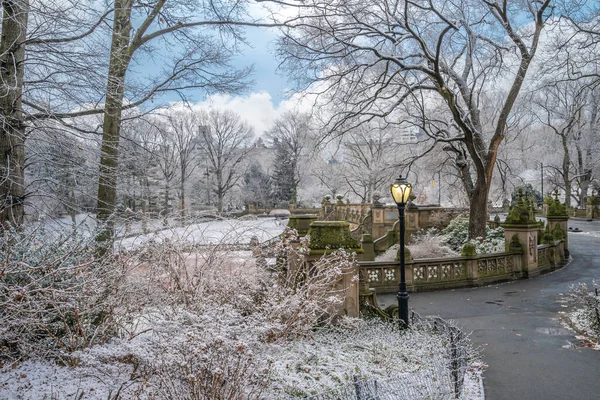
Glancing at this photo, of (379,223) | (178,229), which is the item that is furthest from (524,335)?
(379,223)

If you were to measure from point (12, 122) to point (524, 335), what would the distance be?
996 cm

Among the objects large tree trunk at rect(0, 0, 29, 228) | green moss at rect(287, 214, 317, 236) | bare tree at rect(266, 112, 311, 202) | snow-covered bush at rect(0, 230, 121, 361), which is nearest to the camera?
snow-covered bush at rect(0, 230, 121, 361)

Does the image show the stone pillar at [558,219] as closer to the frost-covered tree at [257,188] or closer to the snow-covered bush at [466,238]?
the snow-covered bush at [466,238]

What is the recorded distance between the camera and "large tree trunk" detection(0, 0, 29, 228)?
246 inches

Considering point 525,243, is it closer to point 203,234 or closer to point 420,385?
point 420,385

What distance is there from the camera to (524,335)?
26.0 feet

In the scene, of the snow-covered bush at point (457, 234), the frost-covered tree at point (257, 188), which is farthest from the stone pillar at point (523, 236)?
the frost-covered tree at point (257, 188)

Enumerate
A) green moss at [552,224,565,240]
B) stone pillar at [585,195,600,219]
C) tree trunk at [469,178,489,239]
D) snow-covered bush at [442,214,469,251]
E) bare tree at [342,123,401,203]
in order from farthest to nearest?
1. bare tree at [342,123,401,203]
2. stone pillar at [585,195,600,219]
3. snow-covered bush at [442,214,469,251]
4. green moss at [552,224,565,240]
5. tree trunk at [469,178,489,239]

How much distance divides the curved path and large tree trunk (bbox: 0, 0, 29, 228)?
7.77m

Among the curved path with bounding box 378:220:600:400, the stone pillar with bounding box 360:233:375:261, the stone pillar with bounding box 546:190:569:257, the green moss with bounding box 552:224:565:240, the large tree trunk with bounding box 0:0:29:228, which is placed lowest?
the curved path with bounding box 378:220:600:400

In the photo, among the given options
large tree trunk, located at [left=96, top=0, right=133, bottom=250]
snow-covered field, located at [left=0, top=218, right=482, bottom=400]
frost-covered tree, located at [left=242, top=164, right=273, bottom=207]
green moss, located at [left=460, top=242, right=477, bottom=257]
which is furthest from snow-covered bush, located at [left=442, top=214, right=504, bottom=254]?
frost-covered tree, located at [left=242, top=164, right=273, bottom=207]

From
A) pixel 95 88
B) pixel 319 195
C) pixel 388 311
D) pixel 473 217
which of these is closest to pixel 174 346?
pixel 95 88

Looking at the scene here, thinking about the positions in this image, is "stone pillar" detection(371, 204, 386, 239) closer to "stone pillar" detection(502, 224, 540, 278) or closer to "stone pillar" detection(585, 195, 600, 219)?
"stone pillar" detection(502, 224, 540, 278)

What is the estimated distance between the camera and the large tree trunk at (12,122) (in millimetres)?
6246
